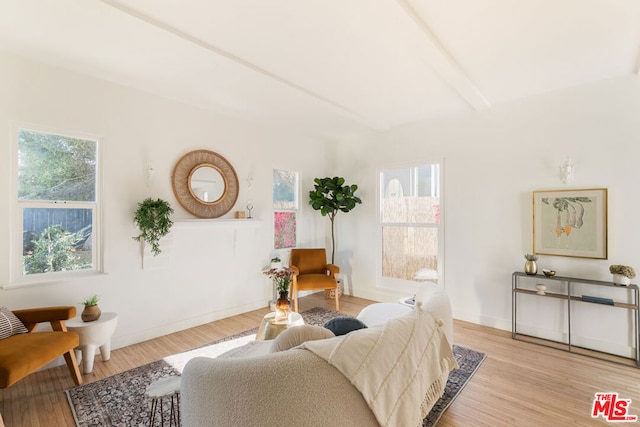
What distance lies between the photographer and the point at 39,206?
2711 mm

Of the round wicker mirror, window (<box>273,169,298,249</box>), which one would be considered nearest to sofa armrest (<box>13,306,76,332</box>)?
the round wicker mirror

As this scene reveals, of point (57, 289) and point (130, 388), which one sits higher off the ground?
point (57, 289)

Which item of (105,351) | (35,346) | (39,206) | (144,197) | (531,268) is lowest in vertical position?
(105,351)

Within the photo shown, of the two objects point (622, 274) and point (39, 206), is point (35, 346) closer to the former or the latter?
point (39, 206)

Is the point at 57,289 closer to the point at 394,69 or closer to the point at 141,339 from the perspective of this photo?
the point at 141,339

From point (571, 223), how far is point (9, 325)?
528cm

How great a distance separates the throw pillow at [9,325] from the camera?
221cm

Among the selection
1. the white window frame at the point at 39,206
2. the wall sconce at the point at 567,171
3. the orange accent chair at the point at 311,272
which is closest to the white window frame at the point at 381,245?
the orange accent chair at the point at 311,272

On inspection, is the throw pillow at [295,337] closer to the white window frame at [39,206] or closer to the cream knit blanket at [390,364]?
the cream knit blanket at [390,364]

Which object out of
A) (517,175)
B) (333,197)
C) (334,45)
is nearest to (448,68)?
(334,45)

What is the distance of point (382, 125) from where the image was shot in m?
4.49

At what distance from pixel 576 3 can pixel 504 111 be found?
1.82 meters

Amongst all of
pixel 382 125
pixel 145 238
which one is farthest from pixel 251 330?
pixel 382 125

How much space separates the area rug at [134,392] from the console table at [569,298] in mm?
887
